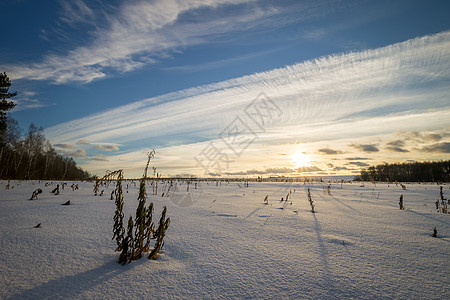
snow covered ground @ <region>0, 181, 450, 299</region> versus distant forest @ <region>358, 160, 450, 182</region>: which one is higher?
distant forest @ <region>358, 160, 450, 182</region>

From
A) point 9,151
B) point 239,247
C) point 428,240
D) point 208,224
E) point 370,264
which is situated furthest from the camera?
point 9,151

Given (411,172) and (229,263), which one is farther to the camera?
(411,172)

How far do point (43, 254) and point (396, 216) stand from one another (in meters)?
5.05

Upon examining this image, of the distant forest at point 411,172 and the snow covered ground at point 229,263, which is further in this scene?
the distant forest at point 411,172

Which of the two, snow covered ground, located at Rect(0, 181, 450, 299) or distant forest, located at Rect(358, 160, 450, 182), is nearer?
snow covered ground, located at Rect(0, 181, 450, 299)

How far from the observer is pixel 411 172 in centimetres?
4550

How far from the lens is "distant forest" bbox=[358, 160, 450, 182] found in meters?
41.7

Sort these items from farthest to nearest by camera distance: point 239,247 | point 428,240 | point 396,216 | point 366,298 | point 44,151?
point 44,151 < point 396,216 < point 428,240 < point 239,247 < point 366,298

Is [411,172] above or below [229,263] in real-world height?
above

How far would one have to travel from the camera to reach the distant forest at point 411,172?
137 ft

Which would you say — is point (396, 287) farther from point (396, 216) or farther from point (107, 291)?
point (396, 216)

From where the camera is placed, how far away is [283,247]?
2084 mm

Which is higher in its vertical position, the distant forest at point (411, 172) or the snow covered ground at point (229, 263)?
the distant forest at point (411, 172)

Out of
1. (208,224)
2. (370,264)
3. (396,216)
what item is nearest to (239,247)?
(208,224)
